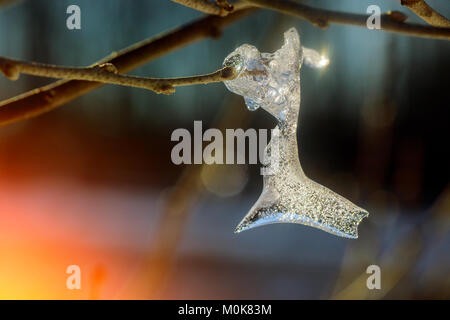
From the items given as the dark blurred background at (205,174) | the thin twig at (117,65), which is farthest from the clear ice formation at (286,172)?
the dark blurred background at (205,174)

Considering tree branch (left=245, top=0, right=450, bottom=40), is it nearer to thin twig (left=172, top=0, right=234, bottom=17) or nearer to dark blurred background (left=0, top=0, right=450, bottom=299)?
thin twig (left=172, top=0, right=234, bottom=17)

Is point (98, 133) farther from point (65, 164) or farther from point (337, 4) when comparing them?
point (337, 4)

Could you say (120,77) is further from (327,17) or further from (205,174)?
(205,174)

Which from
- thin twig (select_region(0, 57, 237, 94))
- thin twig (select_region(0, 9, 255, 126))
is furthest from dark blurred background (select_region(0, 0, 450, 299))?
thin twig (select_region(0, 57, 237, 94))

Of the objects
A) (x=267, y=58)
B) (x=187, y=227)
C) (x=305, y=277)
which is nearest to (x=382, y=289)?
(x=305, y=277)

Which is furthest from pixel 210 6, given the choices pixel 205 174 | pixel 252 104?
pixel 205 174

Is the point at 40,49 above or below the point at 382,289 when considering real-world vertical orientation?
above
